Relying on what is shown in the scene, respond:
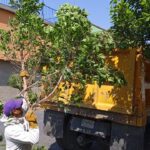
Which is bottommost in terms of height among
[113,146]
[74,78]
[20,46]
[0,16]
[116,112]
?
[113,146]

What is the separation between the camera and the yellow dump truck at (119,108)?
723 centimetres

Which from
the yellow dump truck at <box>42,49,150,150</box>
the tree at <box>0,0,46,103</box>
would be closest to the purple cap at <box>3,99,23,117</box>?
the tree at <box>0,0,46,103</box>

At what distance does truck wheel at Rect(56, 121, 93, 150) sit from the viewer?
8719 millimetres

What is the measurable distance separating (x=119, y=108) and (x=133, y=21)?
1900mm

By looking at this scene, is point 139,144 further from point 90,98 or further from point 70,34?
point 70,34

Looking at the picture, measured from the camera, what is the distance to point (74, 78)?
6031 millimetres

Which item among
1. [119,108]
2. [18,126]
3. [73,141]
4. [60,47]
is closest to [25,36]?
[60,47]

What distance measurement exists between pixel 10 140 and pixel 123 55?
3.00 metres

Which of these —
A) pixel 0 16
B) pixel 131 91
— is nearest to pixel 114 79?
pixel 131 91

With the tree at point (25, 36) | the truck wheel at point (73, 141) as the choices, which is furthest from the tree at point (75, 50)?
the truck wheel at point (73, 141)

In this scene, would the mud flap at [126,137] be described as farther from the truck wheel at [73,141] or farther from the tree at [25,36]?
the tree at [25,36]

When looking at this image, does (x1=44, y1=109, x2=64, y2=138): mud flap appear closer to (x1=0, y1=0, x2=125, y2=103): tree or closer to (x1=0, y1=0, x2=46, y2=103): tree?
(x1=0, y1=0, x2=125, y2=103): tree

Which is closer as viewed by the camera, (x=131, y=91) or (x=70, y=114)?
(x=131, y=91)

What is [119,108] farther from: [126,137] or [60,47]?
[60,47]
